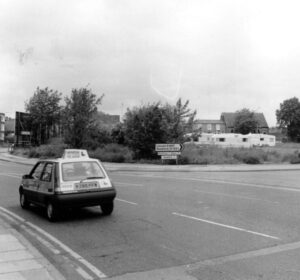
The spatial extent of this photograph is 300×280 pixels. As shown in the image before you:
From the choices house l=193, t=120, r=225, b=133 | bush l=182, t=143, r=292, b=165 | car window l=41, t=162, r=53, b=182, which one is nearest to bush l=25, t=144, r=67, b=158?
bush l=182, t=143, r=292, b=165

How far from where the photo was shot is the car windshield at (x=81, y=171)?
9961 mm

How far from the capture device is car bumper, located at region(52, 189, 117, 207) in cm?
948

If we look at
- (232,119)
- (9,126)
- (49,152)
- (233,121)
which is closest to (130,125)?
(49,152)

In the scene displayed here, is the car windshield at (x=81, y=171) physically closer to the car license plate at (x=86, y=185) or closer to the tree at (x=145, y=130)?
the car license plate at (x=86, y=185)

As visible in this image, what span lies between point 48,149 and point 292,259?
4320cm

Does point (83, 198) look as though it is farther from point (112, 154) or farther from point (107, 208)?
point (112, 154)

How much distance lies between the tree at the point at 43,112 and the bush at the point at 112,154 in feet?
76.1

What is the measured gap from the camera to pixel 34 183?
10930mm

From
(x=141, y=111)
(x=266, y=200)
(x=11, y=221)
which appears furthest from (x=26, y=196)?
(x=141, y=111)

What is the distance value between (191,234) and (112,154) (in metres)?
30.2

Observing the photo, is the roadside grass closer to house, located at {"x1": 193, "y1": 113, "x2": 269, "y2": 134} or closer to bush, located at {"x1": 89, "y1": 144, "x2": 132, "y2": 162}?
bush, located at {"x1": 89, "y1": 144, "x2": 132, "y2": 162}

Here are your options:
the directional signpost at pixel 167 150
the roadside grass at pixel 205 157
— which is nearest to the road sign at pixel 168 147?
the directional signpost at pixel 167 150

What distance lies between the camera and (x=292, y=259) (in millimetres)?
6258

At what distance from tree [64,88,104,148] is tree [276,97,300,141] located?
286 ft
